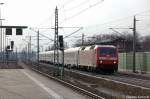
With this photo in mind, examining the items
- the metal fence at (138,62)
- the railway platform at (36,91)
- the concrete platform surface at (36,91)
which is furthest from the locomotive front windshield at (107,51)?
the concrete platform surface at (36,91)

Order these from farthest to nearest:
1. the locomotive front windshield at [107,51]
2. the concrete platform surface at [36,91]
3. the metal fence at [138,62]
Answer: the metal fence at [138,62]
the locomotive front windshield at [107,51]
the concrete platform surface at [36,91]

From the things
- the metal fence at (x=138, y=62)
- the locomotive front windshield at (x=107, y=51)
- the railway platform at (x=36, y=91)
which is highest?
the locomotive front windshield at (x=107, y=51)

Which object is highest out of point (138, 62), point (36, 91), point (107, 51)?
point (107, 51)

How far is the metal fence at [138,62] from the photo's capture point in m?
52.0

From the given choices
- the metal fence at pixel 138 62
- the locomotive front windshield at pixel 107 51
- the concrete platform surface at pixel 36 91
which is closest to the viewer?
the concrete platform surface at pixel 36 91

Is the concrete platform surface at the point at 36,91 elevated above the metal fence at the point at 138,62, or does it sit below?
below

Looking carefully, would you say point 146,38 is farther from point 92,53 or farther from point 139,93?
point 139,93

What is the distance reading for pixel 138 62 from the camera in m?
55.1

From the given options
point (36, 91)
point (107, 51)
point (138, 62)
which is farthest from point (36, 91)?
point (138, 62)

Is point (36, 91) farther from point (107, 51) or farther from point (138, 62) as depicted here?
point (138, 62)

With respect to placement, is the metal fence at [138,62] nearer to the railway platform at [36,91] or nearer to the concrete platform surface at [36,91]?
the railway platform at [36,91]

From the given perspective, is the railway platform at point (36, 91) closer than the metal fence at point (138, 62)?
Yes

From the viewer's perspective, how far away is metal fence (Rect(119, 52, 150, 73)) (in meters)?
52.0

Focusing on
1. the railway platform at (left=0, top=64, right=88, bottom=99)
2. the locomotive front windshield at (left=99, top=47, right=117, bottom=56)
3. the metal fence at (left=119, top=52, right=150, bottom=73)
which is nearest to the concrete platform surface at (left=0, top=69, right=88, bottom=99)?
the railway platform at (left=0, top=64, right=88, bottom=99)
